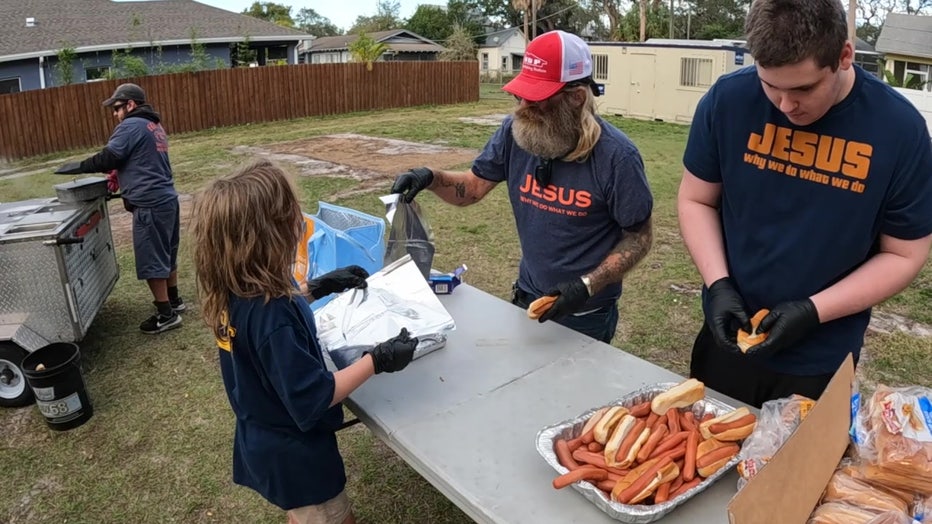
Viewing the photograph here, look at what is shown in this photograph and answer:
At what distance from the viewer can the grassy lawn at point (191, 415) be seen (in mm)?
3020

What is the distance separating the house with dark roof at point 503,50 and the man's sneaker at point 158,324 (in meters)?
44.4

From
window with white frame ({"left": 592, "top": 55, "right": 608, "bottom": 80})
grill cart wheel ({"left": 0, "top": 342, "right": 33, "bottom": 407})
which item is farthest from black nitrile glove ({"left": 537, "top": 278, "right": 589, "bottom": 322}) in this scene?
window with white frame ({"left": 592, "top": 55, "right": 608, "bottom": 80})

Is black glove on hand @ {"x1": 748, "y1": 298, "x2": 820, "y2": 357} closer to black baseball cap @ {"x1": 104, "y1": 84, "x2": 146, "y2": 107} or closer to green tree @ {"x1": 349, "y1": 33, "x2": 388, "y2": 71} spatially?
black baseball cap @ {"x1": 104, "y1": 84, "x2": 146, "y2": 107}

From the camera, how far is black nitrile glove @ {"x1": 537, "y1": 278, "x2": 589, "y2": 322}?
230 cm

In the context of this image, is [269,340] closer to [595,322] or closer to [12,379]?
[595,322]

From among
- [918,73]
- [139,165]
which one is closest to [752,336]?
[139,165]

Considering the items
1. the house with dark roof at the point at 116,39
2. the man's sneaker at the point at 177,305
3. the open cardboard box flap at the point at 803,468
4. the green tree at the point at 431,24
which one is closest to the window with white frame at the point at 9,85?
the house with dark roof at the point at 116,39

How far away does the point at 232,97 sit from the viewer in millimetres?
16000

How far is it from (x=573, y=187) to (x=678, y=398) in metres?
0.97

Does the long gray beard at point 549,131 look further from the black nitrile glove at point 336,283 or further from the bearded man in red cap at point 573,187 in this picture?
the black nitrile glove at point 336,283

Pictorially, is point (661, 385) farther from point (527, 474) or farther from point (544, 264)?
point (544, 264)

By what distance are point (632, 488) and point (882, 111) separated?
1.12 m

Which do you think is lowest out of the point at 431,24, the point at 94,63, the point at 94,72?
the point at 94,72

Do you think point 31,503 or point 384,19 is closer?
point 31,503
